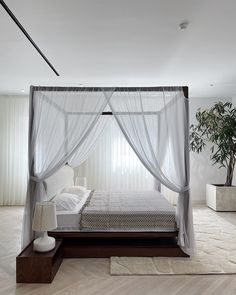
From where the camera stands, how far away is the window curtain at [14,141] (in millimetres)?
6543

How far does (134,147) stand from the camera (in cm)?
362

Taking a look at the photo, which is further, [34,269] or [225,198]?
[225,198]

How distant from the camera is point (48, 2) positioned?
251 cm

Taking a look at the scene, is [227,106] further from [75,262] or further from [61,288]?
[61,288]

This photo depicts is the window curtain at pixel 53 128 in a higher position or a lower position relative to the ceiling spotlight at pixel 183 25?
lower

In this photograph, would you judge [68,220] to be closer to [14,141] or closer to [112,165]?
[112,165]

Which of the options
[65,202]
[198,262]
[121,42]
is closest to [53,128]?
[65,202]

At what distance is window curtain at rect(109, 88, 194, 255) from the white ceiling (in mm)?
684

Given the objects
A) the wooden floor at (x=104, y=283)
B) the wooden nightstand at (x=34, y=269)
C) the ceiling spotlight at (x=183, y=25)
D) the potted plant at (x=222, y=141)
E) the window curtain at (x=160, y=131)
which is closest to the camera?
the wooden floor at (x=104, y=283)

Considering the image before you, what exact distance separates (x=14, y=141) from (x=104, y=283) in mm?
4829

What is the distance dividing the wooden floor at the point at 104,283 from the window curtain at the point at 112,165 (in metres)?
3.32

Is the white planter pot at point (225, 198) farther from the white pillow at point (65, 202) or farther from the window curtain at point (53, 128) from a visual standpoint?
the window curtain at point (53, 128)

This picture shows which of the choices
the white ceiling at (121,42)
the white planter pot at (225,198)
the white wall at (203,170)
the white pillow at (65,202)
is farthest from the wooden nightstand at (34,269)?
the white wall at (203,170)

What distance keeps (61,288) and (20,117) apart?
4.90 m
